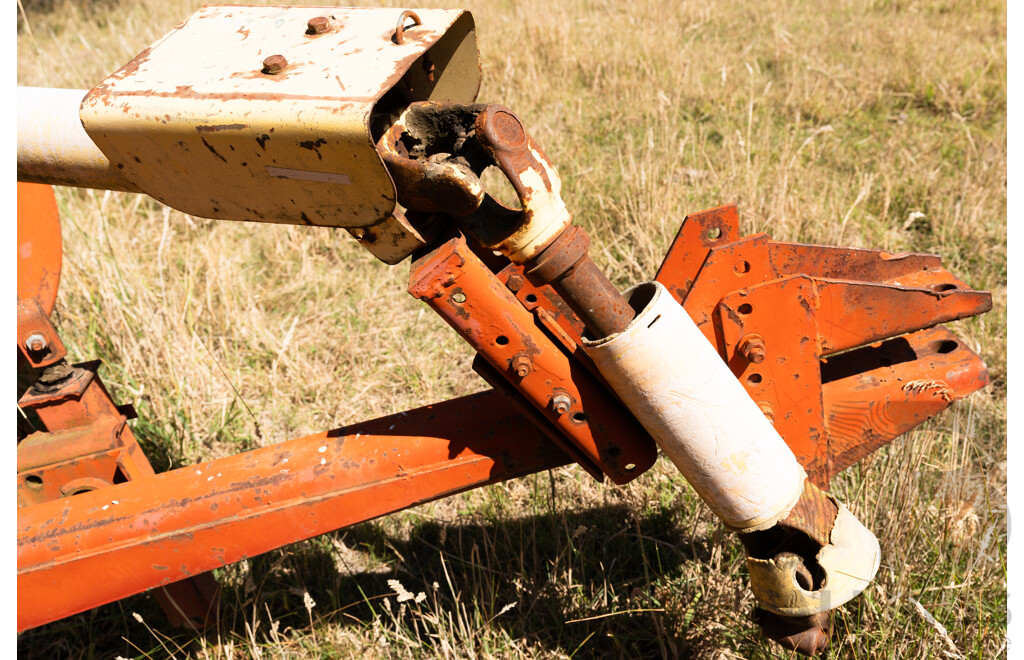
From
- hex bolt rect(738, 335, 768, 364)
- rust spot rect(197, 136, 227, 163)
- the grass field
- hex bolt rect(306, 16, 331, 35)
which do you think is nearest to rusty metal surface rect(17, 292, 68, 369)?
the grass field

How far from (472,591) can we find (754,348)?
4.10 feet

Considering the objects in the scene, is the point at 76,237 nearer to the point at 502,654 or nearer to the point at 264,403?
the point at 264,403

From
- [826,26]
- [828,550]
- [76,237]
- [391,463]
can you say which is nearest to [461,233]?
[391,463]

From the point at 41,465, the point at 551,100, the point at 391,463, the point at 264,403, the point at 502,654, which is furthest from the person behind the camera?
the point at 551,100

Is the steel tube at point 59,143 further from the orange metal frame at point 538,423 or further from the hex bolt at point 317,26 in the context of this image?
the orange metal frame at point 538,423

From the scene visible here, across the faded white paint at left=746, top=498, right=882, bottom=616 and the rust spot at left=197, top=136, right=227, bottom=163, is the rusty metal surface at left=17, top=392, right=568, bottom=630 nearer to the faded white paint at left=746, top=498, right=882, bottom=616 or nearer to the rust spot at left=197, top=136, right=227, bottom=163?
the faded white paint at left=746, top=498, right=882, bottom=616

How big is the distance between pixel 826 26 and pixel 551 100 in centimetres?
228

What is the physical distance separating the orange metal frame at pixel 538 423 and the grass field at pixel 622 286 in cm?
39

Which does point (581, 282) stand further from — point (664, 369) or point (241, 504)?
point (241, 504)

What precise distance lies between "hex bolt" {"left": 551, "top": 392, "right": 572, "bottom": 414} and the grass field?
2.30 feet

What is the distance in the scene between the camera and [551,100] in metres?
4.65

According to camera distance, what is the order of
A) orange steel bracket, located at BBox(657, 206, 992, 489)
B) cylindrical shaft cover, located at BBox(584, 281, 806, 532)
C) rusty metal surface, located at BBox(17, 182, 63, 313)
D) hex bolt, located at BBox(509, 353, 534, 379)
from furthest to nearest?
rusty metal surface, located at BBox(17, 182, 63, 313) < orange steel bracket, located at BBox(657, 206, 992, 489) < hex bolt, located at BBox(509, 353, 534, 379) < cylindrical shaft cover, located at BBox(584, 281, 806, 532)

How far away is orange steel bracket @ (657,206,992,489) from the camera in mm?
1433

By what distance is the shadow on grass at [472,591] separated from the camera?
78.8 inches
